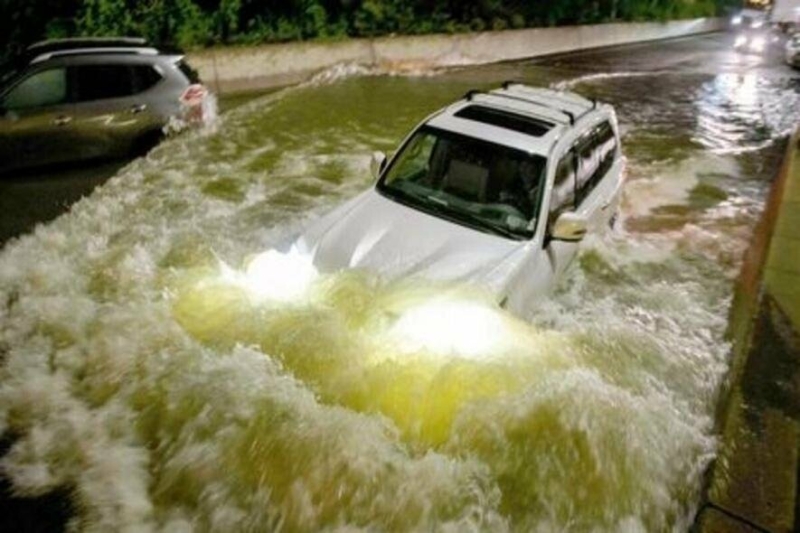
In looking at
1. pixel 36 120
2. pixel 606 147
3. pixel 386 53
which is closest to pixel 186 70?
pixel 36 120

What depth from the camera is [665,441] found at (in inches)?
185

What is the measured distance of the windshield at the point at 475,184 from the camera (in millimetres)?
5281

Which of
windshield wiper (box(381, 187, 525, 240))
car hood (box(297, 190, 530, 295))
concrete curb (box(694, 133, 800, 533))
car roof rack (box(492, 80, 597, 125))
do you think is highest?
car roof rack (box(492, 80, 597, 125))

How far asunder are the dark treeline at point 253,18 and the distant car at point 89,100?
21.2 ft

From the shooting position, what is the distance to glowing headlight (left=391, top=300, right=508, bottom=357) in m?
4.68

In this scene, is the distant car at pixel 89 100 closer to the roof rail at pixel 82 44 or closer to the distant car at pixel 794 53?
the roof rail at pixel 82 44

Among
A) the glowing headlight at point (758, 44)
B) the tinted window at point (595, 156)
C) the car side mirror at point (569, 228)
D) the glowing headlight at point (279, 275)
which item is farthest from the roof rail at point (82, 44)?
the glowing headlight at point (758, 44)

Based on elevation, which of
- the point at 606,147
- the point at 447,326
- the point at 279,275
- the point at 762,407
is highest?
the point at 606,147

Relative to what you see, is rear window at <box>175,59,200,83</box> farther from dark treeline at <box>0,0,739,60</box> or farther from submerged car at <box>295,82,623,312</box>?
dark treeline at <box>0,0,739,60</box>

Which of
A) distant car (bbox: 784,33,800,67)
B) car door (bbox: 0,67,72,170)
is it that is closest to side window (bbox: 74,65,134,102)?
car door (bbox: 0,67,72,170)

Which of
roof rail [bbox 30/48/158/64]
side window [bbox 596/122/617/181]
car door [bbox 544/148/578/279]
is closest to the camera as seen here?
car door [bbox 544/148/578/279]

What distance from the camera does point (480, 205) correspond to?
539 centimetres

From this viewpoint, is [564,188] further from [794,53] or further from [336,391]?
[794,53]

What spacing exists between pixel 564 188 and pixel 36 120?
6428 millimetres
